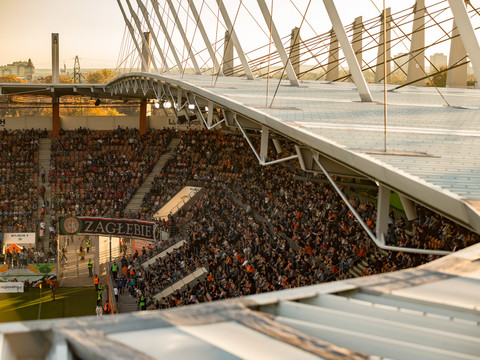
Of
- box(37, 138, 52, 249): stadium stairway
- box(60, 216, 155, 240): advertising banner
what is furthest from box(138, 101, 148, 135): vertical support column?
box(60, 216, 155, 240): advertising banner

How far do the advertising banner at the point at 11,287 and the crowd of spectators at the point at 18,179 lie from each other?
24.9 feet

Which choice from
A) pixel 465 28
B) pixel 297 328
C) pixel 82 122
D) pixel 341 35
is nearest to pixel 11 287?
pixel 341 35

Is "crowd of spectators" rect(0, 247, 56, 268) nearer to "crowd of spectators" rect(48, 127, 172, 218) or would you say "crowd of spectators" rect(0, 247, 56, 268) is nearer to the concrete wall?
"crowd of spectators" rect(48, 127, 172, 218)

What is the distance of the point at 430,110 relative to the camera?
16.4 meters

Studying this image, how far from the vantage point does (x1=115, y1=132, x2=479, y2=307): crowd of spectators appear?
14.9m

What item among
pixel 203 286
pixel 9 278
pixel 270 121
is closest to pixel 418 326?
pixel 270 121

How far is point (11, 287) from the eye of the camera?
2886cm

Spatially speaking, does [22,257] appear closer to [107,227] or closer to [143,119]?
[107,227]

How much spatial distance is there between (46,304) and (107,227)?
18.2 feet

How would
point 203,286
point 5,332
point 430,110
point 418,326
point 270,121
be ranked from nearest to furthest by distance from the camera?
1. point 5,332
2. point 418,326
3. point 270,121
4. point 430,110
5. point 203,286

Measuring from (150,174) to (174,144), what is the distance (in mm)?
4415

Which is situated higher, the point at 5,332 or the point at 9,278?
the point at 5,332

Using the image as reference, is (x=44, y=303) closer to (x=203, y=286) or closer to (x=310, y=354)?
(x=203, y=286)

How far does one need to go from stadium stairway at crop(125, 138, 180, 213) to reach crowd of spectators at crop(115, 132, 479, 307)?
110 centimetres
